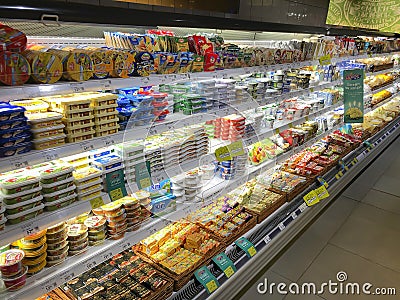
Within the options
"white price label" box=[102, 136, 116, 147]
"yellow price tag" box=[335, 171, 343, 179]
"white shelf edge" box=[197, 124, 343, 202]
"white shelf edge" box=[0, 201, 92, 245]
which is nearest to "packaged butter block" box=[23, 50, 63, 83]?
"white price label" box=[102, 136, 116, 147]

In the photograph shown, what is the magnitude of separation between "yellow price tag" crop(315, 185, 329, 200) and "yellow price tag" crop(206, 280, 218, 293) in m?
1.77

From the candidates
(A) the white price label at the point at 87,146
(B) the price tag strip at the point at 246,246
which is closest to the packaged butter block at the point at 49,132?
(A) the white price label at the point at 87,146

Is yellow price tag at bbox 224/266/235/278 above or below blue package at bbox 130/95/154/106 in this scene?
below

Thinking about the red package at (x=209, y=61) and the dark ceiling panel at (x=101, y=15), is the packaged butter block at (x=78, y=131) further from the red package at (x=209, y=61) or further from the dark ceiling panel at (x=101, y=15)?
the red package at (x=209, y=61)

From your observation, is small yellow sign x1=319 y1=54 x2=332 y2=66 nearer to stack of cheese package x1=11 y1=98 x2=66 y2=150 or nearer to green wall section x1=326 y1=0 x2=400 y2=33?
green wall section x1=326 y1=0 x2=400 y2=33

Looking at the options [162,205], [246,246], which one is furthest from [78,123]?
[246,246]

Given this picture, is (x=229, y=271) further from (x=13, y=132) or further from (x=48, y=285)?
(x=13, y=132)

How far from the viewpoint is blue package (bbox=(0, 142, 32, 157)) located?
1.25 metres

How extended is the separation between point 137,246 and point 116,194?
699mm

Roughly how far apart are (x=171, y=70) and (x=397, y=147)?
221 inches

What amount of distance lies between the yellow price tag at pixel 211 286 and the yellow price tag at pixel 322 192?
5.81 feet

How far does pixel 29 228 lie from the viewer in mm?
1374

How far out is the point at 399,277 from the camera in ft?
8.82

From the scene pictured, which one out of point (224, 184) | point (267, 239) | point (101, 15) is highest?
point (101, 15)
